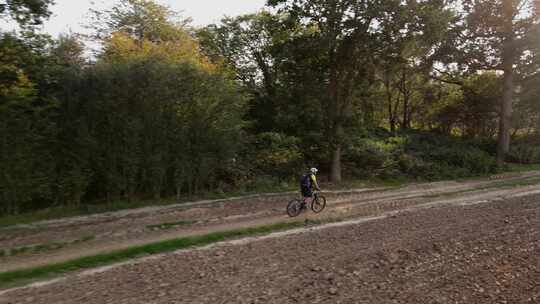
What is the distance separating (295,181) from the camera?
74.6 feet

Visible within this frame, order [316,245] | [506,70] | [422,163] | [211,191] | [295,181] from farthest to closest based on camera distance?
1. [506,70]
2. [422,163]
3. [295,181]
4. [211,191]
5. [316,245]

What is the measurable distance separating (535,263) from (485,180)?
17.8 m

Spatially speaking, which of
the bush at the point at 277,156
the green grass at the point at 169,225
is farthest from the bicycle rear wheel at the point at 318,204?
the bush at the point at 277,156

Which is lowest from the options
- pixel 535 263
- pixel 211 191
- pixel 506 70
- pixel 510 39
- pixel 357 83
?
pixel 535 263

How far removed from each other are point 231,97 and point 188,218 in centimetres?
745

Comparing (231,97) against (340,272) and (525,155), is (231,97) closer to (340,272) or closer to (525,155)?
(340,272)

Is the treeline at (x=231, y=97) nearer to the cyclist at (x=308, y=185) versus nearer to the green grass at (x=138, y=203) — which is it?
the green grass at (x=138, y=203)

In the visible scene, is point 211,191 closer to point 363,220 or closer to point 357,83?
point 363,220

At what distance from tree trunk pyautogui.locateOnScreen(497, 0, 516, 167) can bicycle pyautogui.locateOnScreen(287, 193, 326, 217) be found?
20.5 metres

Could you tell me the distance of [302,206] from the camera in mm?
15227

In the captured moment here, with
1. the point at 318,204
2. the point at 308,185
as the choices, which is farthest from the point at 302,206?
the point at 318,204

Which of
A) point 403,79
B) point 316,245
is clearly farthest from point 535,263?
point 403,79

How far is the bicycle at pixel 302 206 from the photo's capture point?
49.4 ft

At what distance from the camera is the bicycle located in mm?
15070
